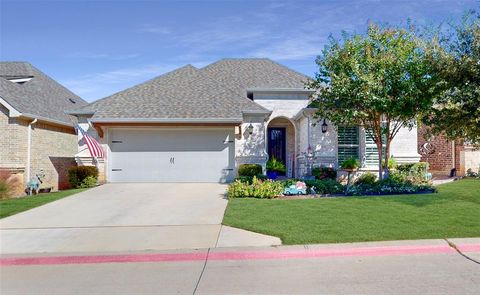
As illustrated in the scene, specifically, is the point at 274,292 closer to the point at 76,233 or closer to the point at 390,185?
the point at 76,233

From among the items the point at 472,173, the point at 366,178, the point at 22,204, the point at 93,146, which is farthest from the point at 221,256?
the point at 472,173

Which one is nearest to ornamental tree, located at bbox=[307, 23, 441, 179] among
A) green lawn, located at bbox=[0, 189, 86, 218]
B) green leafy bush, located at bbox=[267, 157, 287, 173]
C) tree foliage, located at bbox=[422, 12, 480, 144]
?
tree foliage, located at bbox=[422, 12, 480, 144]

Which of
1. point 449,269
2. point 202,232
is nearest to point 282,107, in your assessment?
point 202,232

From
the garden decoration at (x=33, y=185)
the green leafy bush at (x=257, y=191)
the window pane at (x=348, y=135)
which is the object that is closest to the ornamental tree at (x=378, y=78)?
the window pane at (x=348, y=135)

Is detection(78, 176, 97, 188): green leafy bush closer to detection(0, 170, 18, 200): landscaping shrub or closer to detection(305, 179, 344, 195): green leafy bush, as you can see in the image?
detection(0, 170, 18, 200): landscaping shrub

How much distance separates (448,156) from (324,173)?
29.0ft

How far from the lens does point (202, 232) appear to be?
26.2 feet

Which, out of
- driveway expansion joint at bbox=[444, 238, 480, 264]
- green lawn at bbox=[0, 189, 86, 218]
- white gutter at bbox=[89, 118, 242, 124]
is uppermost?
white gutter at bbox=[89, 118, 242, 124]

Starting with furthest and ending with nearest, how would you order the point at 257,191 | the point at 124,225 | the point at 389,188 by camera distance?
the point at 389,188, the point at 257,191, the point at 124,225

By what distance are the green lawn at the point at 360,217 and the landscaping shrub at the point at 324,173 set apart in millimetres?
4376

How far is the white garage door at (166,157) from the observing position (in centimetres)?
1645

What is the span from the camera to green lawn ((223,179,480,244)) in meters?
7.33

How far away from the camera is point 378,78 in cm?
1239

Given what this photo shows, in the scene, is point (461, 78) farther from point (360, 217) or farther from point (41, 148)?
point (41, 148)
